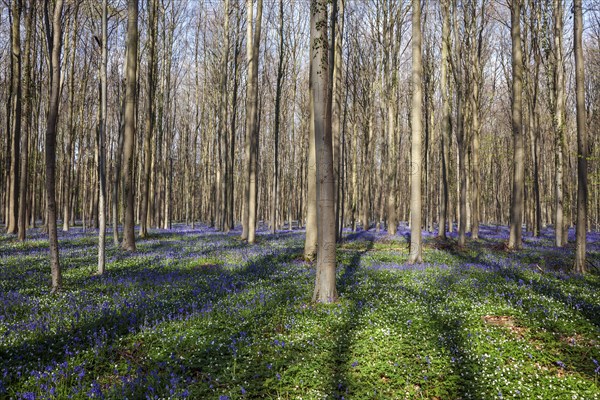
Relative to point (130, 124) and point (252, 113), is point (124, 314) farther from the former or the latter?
point (252, 113)

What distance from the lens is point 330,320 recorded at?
6.88 metres

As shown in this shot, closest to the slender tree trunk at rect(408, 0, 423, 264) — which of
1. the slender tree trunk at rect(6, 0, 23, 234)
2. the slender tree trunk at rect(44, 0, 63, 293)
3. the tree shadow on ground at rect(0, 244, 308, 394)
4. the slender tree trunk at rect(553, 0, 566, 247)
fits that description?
the tree shadow on ground at rect(0, 244, 308, 394)

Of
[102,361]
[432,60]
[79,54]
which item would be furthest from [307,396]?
[79,54]

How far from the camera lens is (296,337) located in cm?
610

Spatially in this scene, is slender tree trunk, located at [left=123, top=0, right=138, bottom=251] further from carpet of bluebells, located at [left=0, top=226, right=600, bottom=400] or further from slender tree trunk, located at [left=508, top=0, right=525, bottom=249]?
slender tree trunk, located at [left=508, top=0, right=525, bottom=249]

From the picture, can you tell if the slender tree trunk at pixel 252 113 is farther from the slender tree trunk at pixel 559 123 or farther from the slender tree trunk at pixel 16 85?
the slender tree trunk at pixel 559 123

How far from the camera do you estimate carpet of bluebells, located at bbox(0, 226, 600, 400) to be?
4.72 meters

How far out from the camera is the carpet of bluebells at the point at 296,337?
186 inches

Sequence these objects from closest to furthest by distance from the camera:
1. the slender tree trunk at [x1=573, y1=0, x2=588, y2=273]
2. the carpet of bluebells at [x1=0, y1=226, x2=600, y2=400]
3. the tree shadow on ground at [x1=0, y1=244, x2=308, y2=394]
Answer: the carpet of bluebells at [x1=0, y1=226, x2=600, y2=400], the tree shadow on ground at [x1=0, y1=244, x2=308, y2=394], the slender tree trunk at [x1=573, y1=0, x2=588, y2=273]

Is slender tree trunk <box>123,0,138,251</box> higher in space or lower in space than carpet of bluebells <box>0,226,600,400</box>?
higher

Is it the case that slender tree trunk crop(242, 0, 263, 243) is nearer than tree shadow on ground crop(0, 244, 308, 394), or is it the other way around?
tree shadow on ground crop(0, 244, 308, 394)

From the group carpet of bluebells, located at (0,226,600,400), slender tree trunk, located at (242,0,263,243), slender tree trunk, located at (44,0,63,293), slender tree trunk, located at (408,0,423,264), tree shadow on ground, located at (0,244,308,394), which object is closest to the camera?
carpet of bluebells, located at (0,226,600,400)

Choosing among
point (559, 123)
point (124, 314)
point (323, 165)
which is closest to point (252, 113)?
point (323, 165)

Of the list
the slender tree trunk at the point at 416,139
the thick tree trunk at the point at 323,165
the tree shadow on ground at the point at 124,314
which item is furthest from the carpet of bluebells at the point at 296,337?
the slender tree trunk at the point at 416,139
